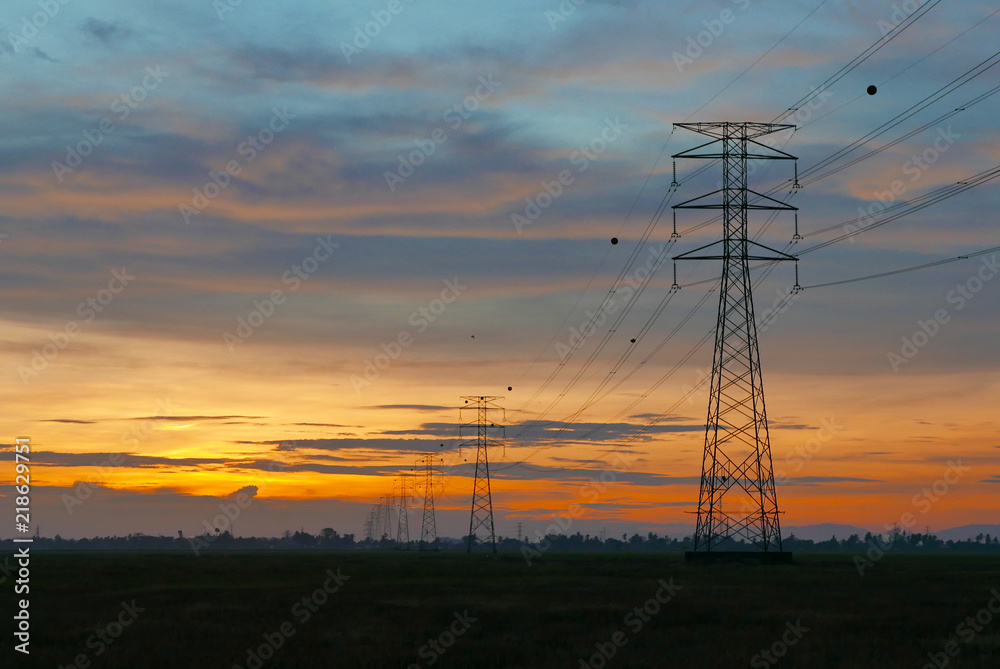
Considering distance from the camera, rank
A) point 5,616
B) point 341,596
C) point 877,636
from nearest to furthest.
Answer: point 877,636, point 5,616, point 341,596

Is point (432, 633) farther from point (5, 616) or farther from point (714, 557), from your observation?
point (714, 557)

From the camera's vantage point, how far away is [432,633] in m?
42.7

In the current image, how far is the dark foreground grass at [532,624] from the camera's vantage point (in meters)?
34.2

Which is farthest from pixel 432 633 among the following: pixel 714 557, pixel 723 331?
pixel 714 557

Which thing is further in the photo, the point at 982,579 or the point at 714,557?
the point at 982,579

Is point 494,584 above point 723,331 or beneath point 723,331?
beneath

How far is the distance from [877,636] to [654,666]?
12.8 metres

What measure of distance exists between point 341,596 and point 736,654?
Result: 116 ft

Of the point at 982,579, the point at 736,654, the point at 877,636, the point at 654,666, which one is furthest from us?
the point at 982,579

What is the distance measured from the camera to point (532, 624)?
149ft

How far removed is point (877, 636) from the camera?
40.3m

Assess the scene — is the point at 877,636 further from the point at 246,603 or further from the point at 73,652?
the point at 246,603

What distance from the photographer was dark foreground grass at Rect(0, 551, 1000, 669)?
34219mm

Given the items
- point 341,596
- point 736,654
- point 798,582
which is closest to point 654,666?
point 736,654
